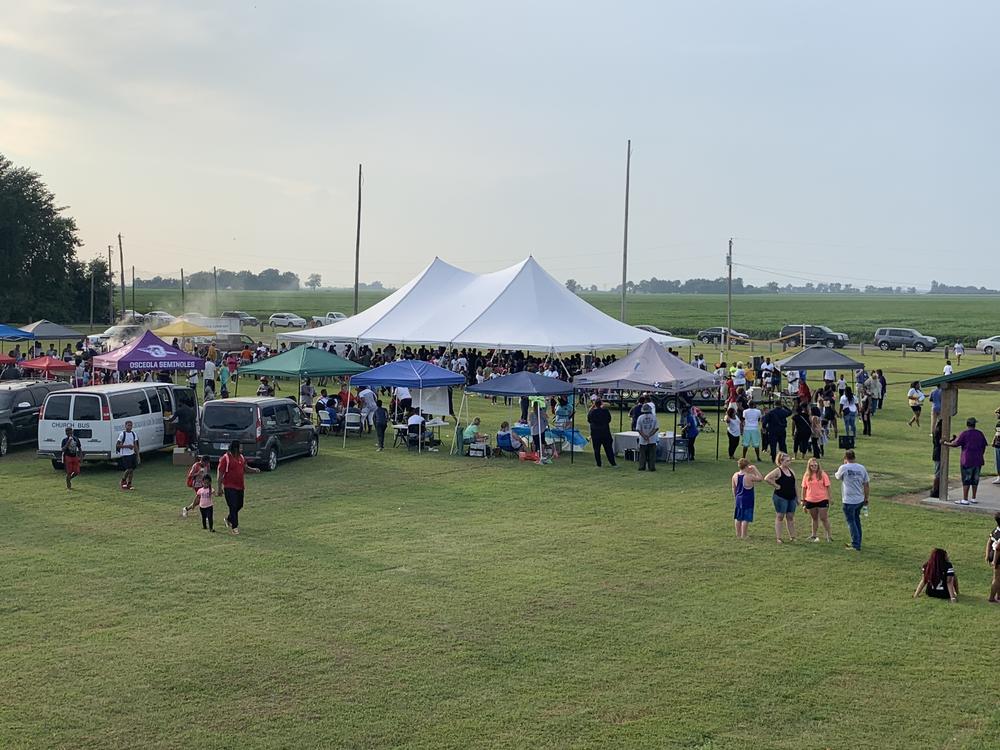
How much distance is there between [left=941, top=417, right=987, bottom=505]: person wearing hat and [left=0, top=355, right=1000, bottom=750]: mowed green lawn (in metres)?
1.20

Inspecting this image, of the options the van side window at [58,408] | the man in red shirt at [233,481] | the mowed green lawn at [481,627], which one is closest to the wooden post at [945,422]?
the mowed green lawn at [481,627]

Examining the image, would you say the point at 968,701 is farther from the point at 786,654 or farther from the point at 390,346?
the point at 390,346

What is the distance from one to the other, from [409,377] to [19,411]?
29.7 feet

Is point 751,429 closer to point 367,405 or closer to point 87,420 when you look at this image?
point 367,405

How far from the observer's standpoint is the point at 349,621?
422 inches

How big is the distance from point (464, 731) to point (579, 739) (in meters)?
0.91

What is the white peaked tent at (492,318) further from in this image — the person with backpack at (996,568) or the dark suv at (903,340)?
the dark suv at (903,340)

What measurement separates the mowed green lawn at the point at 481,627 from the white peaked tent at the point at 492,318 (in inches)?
706

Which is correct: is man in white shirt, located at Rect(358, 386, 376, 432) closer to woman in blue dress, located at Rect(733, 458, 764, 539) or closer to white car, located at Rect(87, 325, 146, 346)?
woman in blue dress, located at Rect(733, 458, 764, 539)

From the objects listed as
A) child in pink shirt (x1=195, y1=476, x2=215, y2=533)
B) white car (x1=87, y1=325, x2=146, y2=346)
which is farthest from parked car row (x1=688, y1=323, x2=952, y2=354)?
child in pink shirt (x1=195, y1=476, x2=215, y2=533)

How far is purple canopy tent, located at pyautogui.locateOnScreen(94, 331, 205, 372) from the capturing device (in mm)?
28203

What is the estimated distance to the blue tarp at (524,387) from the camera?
2283 centimetres

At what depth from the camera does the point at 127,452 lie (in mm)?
19312

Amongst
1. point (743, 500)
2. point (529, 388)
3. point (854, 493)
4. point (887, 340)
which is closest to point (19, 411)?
point (529, 388)
